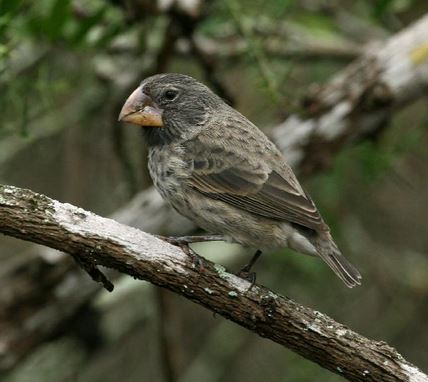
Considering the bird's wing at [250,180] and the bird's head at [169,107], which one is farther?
the bird's head at [169,107]

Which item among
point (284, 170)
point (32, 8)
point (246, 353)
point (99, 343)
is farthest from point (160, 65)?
point (246, 353)

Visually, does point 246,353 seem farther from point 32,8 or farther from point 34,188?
point 32,8

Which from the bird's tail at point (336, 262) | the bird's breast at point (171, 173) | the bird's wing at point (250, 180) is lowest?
the bird's breast at point (171, 173)

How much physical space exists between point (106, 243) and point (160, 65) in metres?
2.58

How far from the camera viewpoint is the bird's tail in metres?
4.29

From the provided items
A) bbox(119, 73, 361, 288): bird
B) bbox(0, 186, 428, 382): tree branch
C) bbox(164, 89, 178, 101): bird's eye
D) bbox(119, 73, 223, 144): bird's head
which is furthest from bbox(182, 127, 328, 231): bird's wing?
bbox(0, 186, 428, 382): tree branch

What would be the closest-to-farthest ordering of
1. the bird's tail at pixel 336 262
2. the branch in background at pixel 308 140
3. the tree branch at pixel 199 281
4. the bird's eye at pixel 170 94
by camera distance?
the tree branch at pixel 199 281 → the bird's tail at pixel 336 262 → the bird's eye at pixel 170 94 → the branch in background at pixel 308 140

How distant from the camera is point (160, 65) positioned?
19.0 ft

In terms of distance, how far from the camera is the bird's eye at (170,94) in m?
4.88

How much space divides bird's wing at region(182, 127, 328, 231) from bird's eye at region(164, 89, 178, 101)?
1.18 ft

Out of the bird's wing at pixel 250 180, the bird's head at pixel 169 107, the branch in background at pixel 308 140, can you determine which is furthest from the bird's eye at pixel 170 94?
the branch in background at pixel 308 140

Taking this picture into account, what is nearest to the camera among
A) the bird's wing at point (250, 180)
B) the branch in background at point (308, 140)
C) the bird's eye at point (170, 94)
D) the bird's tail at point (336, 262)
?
the bird's tail at point (336, 262)

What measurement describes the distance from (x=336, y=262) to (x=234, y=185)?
2.07 feet

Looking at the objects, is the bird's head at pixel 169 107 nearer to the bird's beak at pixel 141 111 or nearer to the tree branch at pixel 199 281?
the bird's beak at pixel 141 111
